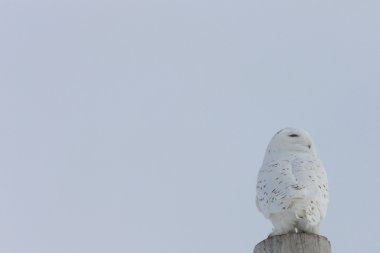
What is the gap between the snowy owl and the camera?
366 centimetres

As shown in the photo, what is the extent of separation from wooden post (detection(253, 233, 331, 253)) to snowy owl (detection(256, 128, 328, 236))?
20.2 inches

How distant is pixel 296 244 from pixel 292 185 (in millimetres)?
845

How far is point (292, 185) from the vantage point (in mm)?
3834

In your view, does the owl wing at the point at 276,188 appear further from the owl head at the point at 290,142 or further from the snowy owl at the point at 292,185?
the owl head at the point at 290,142

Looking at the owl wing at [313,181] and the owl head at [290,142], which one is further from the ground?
the owl head at [290,142]

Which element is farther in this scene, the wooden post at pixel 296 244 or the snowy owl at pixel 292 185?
the snowy owl at pixel 292 185

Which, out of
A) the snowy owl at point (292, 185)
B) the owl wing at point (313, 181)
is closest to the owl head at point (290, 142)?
the snowy owl at point (292, 185)

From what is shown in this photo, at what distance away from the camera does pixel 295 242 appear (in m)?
3.03

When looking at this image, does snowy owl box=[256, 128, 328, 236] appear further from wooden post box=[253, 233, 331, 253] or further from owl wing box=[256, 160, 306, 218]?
wooden post box=[253, 233, 331, 253]

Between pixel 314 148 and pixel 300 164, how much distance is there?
20.3 inches

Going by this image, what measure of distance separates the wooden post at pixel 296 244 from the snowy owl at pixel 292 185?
514 mm

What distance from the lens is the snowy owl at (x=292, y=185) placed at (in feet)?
12.0

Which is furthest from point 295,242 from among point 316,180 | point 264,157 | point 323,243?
point 264,157

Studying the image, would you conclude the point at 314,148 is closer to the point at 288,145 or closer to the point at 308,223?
the point at 288,145
